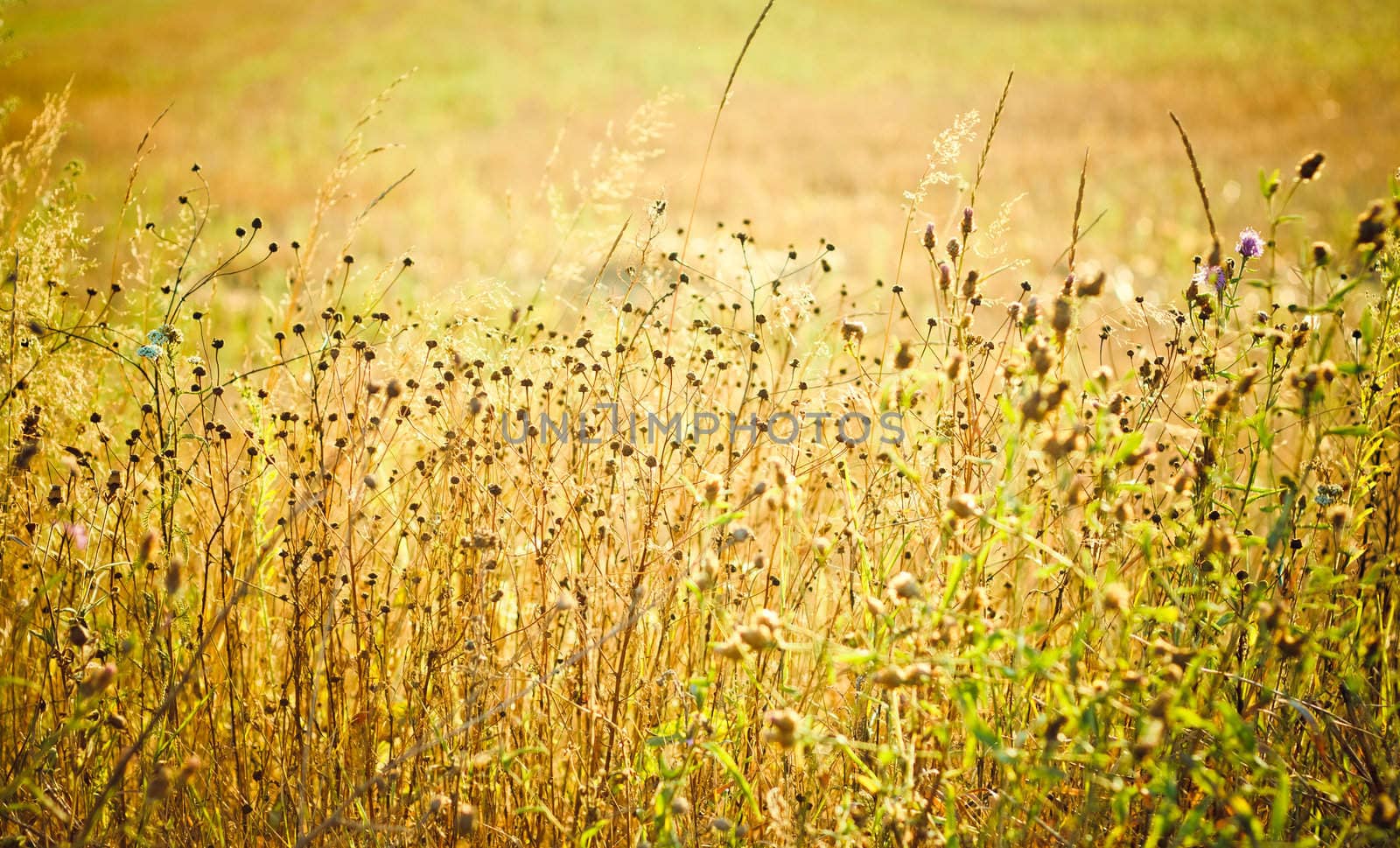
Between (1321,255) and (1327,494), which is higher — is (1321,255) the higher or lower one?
the higher one

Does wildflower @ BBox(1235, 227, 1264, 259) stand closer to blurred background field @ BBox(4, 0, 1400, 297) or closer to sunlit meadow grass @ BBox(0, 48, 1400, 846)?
sunlit meadow grass @ BBox(0, 48, 1400, 846)

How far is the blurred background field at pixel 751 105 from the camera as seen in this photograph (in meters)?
10.9

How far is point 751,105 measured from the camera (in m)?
18.4

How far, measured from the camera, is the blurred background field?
10883mm

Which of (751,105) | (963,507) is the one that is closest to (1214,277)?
(963,507)

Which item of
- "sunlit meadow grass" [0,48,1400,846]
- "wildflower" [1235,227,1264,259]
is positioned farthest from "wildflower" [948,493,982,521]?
"wildflower" [1235,227,1264,259]

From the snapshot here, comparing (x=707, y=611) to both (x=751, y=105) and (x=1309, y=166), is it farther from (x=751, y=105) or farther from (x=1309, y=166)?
(x=751, y=105)

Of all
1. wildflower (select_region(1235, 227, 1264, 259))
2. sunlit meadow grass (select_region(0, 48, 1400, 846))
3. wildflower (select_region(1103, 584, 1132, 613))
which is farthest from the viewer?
wildflower (select_region(1235, 227, 1264, 259))

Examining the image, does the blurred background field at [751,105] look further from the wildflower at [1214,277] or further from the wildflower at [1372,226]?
the wildflower at [1372,226]

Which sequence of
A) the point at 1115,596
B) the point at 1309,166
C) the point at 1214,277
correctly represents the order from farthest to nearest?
1. the point at 1214,277
2. the point at 1309,166
3. the point at 1115,596

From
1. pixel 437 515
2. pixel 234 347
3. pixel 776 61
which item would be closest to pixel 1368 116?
pixel 776 61

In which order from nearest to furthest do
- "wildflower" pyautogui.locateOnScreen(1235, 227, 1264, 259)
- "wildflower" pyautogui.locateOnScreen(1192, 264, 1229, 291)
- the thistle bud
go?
the thistle bud, "wildflower" pyautogui.locateOnScreen(1192, 264, 1229, 291), "wildflower" pyautogui.locateOnScreen(1235, 227, 1264, 259)

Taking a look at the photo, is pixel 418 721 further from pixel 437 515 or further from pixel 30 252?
pixel 30 252

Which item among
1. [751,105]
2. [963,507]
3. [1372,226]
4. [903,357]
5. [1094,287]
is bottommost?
[963,507]
